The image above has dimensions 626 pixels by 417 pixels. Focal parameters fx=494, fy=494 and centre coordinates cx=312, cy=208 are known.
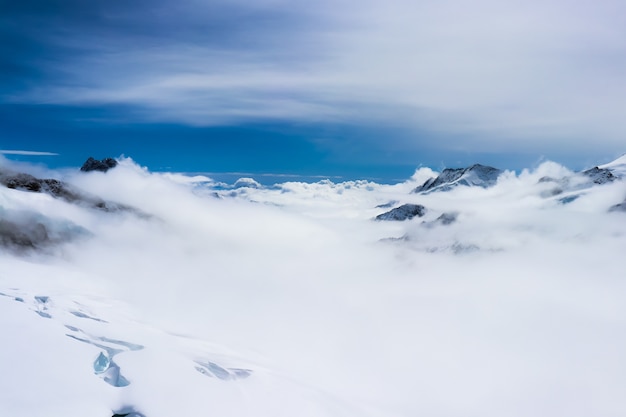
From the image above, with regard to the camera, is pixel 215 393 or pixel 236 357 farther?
pixel 236 357

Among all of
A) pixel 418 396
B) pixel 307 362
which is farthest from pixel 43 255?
pixel 418 396

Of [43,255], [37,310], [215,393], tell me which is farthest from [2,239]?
[215,393]

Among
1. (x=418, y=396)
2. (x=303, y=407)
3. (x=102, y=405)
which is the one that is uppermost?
(x=102, y=405)

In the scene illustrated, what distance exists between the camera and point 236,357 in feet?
238

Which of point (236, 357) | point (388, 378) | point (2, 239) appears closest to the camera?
point (236, 357)

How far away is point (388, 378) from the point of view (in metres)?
191

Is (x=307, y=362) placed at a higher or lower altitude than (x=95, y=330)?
lower

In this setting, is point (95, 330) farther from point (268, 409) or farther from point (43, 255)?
point (43, 255)

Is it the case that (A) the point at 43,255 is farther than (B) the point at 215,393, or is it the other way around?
(A) the point at 43,255

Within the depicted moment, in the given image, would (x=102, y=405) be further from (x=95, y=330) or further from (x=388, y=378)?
(x=388, y=378)

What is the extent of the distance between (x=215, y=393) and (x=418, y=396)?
5731 inches

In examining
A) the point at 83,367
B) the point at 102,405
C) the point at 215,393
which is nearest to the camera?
the point at 102,405

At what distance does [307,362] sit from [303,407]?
12298 cm

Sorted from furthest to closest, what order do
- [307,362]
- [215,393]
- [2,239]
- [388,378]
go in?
1. [388,378]
2. [307,362]
3. [2,239]
4. [215,393]
